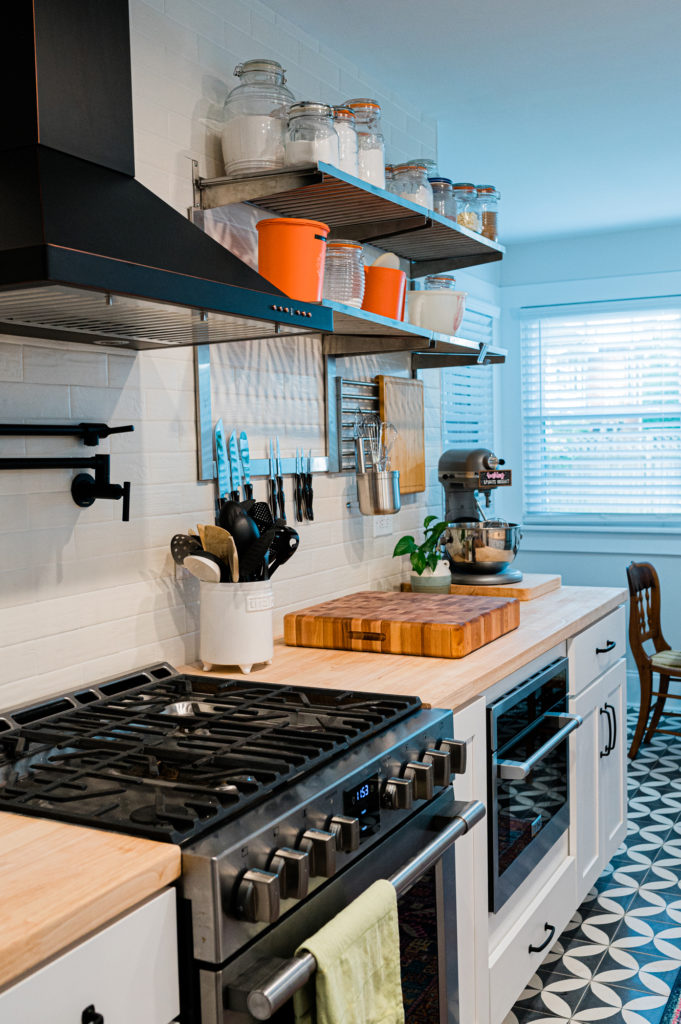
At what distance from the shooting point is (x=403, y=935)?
1602 millimetres

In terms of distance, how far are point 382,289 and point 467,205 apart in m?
0.64

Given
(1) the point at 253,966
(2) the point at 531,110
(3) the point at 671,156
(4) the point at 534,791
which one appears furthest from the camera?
(3) the point at 671,156

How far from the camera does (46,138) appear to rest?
4.55 ft

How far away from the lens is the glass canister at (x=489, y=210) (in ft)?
9.78

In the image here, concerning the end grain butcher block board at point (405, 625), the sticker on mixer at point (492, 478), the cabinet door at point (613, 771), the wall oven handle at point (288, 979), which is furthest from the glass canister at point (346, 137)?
the cabinet door at point (613, 771)

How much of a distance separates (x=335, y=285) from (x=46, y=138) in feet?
3.35

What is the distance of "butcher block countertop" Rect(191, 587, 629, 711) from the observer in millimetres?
1885

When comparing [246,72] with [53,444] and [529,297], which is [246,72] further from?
[529,297]

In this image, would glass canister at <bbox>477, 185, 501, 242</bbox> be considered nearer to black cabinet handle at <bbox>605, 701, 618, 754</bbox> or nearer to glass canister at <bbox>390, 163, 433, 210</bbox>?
Answer: glass canister at <bbox>390, 163, 433, 210</bbox>

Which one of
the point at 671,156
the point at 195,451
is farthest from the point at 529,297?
the point at 195,451

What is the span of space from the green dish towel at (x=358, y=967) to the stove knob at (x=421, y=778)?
0.19m

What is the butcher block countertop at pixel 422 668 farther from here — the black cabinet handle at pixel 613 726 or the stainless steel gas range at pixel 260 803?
the black cabinet handle at pixel 613 726

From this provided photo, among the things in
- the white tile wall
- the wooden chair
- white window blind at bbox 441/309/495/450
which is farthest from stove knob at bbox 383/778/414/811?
white window blind at bbox 441/309/495/450

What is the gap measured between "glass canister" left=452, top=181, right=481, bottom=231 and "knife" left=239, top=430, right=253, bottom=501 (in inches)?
43.5
